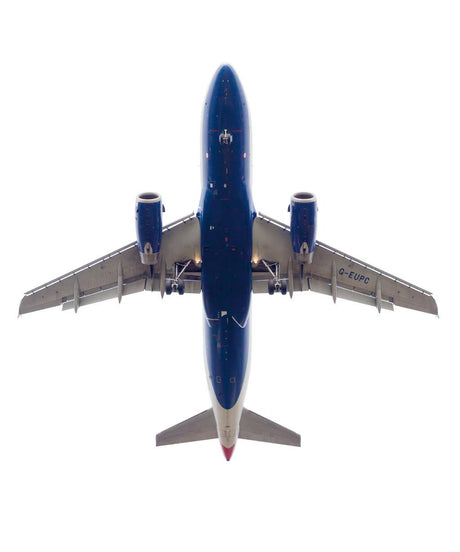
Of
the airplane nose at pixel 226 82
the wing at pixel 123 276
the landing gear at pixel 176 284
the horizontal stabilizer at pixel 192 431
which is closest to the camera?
the airplane nose at pixel 226 82

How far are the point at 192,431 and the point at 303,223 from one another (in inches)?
429

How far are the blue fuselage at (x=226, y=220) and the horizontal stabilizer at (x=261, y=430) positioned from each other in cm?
540

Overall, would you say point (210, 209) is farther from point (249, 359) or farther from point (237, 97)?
point (249, 359)

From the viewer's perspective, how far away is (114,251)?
4044cm


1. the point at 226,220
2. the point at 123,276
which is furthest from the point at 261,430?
the point at 226,220

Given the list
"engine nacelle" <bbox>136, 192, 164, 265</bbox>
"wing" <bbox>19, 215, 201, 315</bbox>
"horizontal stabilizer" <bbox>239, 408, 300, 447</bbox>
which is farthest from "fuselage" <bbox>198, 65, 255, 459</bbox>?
"horizontal stabilizer" <bbox>239, 408, 300, 447</bbox>

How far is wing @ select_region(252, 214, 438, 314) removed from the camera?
40.2m

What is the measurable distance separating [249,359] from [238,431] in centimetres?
401

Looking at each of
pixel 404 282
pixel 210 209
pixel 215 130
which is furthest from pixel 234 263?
pixel 404 282

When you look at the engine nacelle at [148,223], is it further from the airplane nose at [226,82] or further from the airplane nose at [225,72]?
the airplane nose at [225,72]

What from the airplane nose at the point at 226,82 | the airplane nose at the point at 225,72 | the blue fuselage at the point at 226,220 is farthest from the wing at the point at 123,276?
the airplane nose at the point at 225,72

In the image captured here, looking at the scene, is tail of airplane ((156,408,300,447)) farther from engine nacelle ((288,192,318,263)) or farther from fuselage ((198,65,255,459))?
engine nacelle ((288,192,318,263))

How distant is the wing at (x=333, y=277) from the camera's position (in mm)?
40156

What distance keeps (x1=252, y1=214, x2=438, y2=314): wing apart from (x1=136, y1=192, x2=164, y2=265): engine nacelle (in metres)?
3.92
